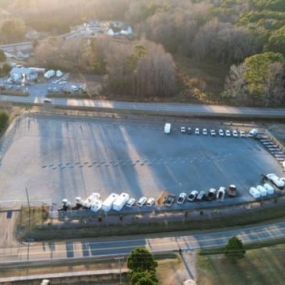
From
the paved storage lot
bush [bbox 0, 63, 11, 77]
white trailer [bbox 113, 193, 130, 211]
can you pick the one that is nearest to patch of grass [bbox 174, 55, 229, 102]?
the paved storage lot

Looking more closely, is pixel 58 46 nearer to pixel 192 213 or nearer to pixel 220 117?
pixel 220 117

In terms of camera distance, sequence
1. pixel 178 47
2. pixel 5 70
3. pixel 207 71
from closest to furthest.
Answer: pixel 5 70 < pixel 207 71 < pixel 178 47

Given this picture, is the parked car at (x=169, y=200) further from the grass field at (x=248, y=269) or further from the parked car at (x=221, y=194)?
the grass field at (x=248, y=269)

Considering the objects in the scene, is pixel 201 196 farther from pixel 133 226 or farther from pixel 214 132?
pixel 214 132

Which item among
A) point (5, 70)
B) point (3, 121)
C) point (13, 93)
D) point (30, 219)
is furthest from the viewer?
point (5, 70)

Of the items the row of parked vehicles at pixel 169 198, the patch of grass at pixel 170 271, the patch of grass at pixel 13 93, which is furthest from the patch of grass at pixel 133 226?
the patch of grass at pixel 13 93

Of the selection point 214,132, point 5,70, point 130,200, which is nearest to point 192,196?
point 130,200

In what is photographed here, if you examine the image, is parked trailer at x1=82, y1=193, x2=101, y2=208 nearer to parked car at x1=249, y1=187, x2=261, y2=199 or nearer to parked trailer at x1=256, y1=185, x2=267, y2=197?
parked car at x1=249, y1=187, x2=261, y2=199
